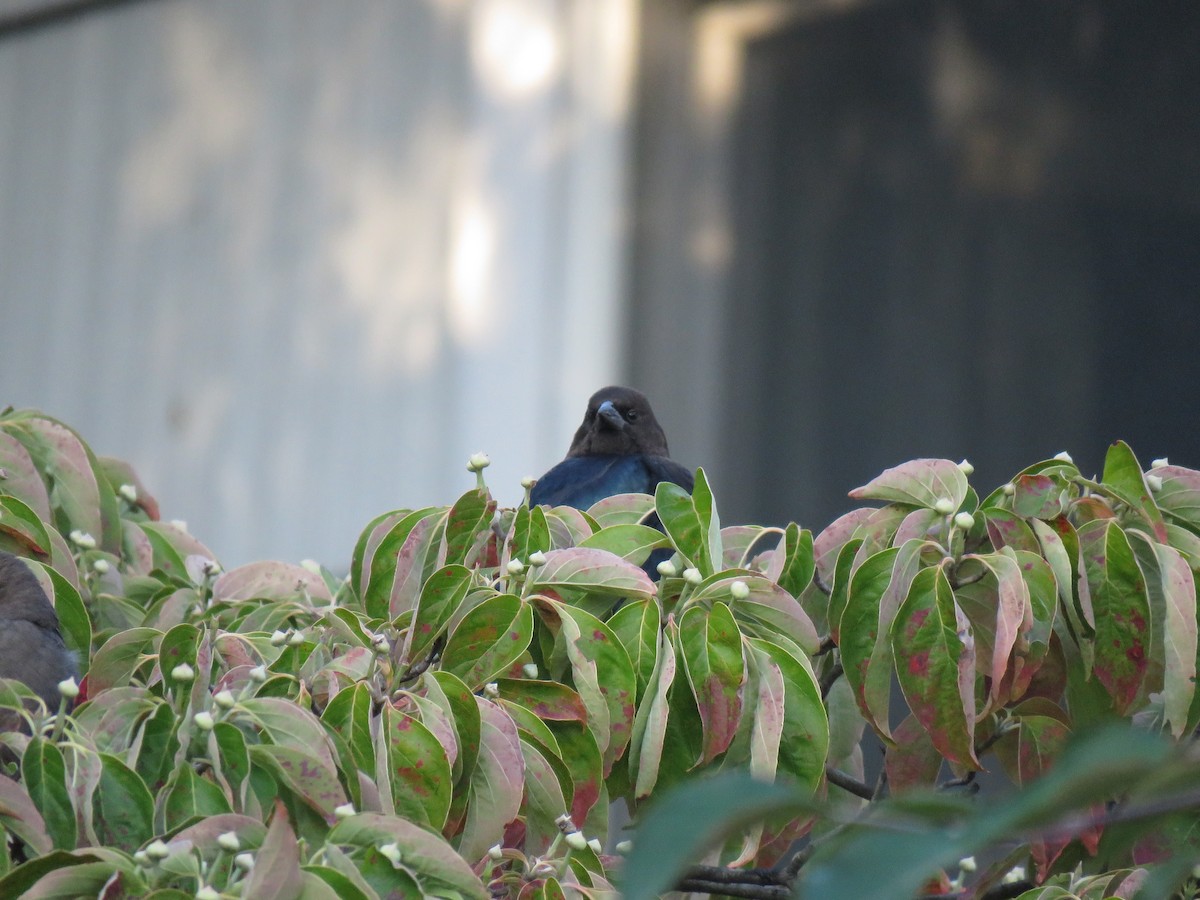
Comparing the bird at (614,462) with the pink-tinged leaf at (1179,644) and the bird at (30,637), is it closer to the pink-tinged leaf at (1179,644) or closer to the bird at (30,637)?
the bird at (30,637)

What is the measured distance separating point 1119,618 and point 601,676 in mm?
611

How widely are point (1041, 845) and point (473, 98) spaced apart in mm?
3860

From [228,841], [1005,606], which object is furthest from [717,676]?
[228,841]

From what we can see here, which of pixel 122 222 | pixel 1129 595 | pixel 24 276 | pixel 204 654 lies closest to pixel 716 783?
pixel 204 654

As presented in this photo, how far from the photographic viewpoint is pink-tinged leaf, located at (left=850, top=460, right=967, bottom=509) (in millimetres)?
1774

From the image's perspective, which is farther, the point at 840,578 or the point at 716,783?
the point at 840,578

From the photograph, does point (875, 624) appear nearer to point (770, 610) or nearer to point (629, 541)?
point (770, 610)

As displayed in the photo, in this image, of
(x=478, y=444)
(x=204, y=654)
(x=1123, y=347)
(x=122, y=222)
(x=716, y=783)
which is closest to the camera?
(x=716, y=783)

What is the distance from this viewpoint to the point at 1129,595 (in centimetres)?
170

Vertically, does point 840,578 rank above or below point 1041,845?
above

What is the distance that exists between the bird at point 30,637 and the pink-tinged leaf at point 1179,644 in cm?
137

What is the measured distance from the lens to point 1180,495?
1.85 metres

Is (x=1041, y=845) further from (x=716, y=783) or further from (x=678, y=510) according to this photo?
(x=716, y=783)

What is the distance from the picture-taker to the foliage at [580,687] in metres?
1.40
